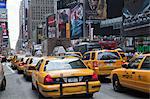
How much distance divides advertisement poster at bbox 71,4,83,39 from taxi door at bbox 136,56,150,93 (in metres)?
82.2

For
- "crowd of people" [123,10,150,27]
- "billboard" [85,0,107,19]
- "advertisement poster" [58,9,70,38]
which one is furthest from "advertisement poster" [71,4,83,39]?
"crowd of people" [123,10,150,27]

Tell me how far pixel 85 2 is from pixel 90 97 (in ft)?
261

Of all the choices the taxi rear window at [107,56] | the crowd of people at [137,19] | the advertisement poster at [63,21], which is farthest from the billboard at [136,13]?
the advertisement poster at [63,21]

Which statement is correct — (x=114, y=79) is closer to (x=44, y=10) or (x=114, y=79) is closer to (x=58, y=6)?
(x=58, y=6)

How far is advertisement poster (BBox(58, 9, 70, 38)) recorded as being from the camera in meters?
113

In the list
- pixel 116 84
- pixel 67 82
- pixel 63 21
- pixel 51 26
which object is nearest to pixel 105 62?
pixel 116 84

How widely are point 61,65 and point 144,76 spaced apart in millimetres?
2633

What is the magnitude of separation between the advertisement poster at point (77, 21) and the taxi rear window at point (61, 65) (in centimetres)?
8140

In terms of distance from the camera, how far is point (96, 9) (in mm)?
87938

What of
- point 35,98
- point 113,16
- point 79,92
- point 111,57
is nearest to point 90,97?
point 79,92

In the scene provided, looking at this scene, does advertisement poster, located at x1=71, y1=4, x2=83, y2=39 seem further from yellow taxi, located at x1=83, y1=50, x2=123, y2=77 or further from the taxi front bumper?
the taxi front bumper

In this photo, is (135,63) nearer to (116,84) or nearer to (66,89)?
(116,84)

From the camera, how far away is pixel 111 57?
16.4 metres

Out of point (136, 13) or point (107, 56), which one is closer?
point (107, 56)
